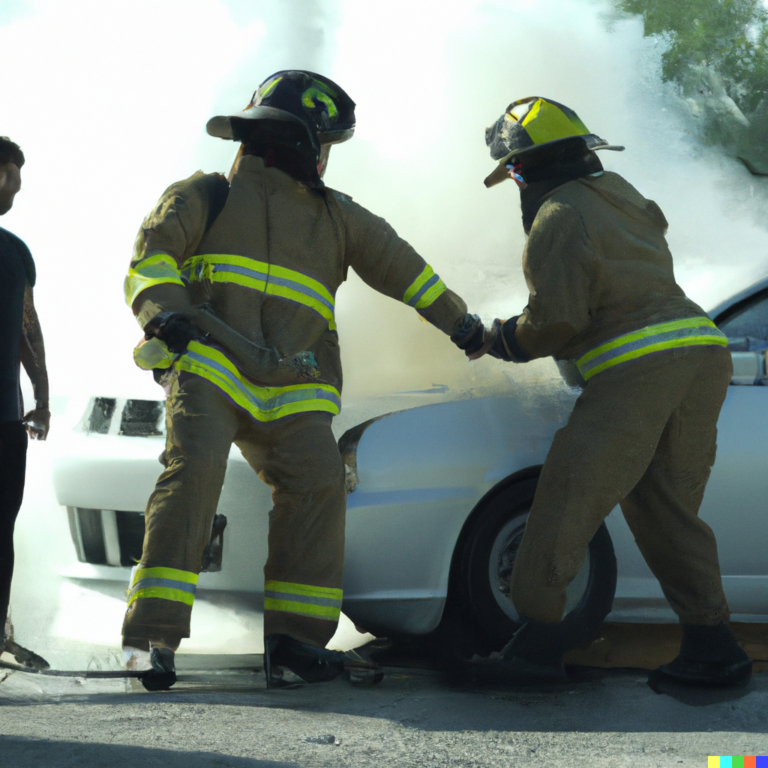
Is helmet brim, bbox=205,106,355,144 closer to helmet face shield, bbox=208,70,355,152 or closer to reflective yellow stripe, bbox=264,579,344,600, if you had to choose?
helmet face shield, bbox=208,70,355,152

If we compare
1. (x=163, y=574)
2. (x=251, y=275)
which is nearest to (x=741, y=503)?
(x=251, y=275)

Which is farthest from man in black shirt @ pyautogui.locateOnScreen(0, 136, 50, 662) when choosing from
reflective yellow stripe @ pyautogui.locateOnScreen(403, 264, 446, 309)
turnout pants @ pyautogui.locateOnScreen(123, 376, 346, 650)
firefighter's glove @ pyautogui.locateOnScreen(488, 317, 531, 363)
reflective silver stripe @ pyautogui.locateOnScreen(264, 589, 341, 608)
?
firefighter's glove @ pyautogui.locateOnScreen(488, 317, 531, 363)

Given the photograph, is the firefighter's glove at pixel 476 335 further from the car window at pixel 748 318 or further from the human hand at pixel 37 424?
the human hand at pixel 37 424

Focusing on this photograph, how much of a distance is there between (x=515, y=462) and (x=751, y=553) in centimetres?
88

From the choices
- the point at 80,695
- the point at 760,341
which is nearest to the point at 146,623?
the point at 80,695

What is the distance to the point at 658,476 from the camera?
2.88 metres

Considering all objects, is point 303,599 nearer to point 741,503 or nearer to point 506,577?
point 506,577

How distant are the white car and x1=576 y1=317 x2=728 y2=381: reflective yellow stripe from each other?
0.35 meters

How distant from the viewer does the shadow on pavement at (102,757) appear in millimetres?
1947

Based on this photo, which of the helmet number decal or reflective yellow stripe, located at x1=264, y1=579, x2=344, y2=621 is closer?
reflective yellow stripe, located at x1=264, y1=579, x2=344, y2=621

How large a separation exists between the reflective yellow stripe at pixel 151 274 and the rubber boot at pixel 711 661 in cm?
187

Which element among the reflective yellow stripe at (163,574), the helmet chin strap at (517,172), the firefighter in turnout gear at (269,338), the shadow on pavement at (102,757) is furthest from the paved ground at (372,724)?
the helmet chin strap at (517,172)

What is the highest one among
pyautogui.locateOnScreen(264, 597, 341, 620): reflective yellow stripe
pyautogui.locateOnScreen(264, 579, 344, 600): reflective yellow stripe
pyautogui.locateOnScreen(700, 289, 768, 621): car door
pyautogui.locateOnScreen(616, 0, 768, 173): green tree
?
pyautogui.locateOnScreen(616, 0, 768, 173): green tree

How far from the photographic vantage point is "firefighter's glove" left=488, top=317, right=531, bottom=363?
2990 millimetres
